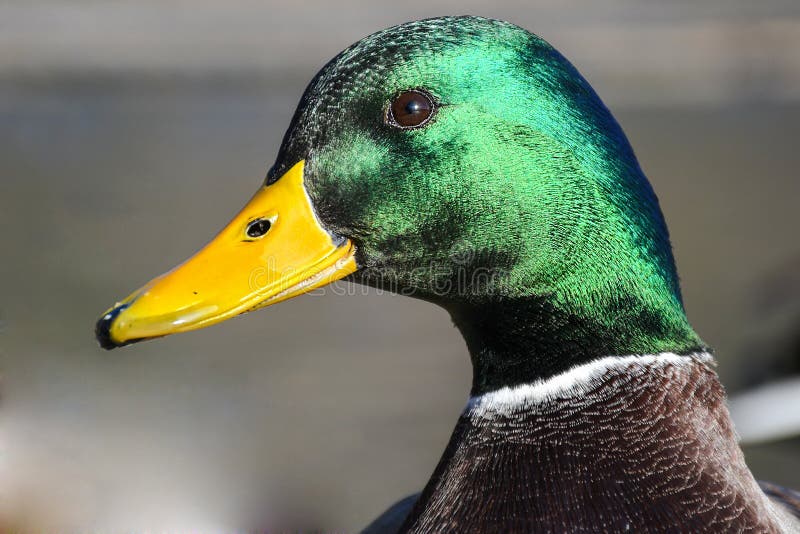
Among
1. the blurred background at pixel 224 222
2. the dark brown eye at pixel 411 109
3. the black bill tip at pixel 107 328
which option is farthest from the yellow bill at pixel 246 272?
the blurred background at pixel 224 222

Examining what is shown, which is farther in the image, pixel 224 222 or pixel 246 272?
pixel 224 222

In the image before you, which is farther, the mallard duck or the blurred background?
the blurred background

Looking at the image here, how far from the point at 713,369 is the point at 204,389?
3.02 meters

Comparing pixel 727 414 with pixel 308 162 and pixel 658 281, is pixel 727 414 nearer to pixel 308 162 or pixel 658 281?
pixel 658 281

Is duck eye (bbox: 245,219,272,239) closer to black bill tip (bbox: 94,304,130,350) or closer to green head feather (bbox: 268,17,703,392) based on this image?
→ green head feather (bbox: 268,17,703,392)

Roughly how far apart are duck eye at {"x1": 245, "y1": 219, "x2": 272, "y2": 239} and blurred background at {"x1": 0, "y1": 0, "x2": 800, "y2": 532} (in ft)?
3.50

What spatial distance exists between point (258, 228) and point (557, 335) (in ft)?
1.33

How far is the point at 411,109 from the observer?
1334mm

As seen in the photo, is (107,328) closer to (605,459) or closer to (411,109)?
(411,109)

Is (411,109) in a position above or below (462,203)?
above

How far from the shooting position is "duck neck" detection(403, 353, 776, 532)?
1295mm

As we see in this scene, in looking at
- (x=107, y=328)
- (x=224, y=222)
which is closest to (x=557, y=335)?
(x=107, y=328)

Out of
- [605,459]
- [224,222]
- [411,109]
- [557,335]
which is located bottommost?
[224,222]

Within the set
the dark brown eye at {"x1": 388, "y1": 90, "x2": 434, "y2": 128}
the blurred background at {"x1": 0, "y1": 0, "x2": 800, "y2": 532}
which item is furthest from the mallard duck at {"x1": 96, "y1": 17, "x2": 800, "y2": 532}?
the blurred background at {"x1": 0, "y1": 0, "x2": 800, "y2": 532}
